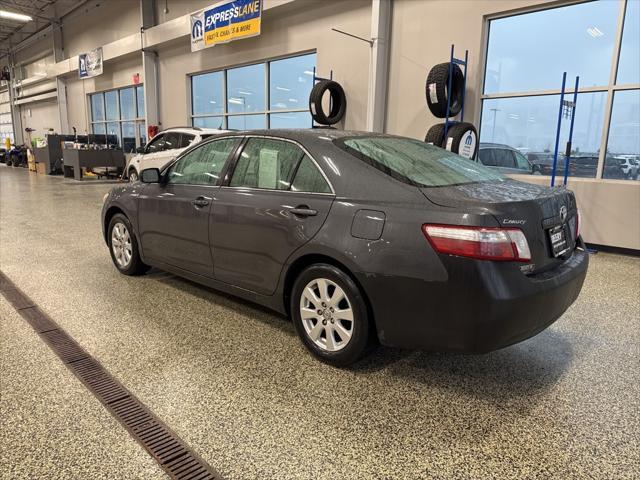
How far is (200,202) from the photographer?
318cm

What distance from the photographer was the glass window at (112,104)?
17.5 metres

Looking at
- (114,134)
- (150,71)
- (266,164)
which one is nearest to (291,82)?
(150,71)

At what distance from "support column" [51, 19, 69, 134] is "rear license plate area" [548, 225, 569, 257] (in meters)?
23.2

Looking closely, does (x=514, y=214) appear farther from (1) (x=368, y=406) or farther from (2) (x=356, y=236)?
(1) (x=368, y=406)

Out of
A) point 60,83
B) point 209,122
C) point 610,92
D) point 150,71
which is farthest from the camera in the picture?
point 60,83

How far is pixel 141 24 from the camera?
14281mm

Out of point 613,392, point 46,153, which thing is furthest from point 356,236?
point 46,153

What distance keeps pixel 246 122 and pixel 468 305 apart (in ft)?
34.7

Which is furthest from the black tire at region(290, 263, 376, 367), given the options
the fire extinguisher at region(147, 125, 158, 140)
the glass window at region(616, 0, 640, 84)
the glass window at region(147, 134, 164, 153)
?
the fire extinguisher at region(147, 125, 158, 140)

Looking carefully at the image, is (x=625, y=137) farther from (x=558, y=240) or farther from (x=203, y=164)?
(x=203, y=164)

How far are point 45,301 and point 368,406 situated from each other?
9.15ft

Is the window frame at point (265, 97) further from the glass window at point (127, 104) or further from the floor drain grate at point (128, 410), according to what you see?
the floor drain grate at point (128, 410)

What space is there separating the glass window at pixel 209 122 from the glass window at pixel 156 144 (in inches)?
86.3

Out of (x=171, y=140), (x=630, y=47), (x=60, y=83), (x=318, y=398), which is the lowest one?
(x=318, y=398)
